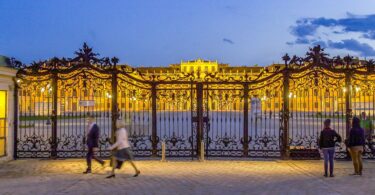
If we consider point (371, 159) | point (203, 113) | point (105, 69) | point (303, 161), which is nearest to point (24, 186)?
point (105, 69)

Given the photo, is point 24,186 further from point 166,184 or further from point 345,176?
point 345,176

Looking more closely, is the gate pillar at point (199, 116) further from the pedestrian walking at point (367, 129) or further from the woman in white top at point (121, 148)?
the pedestrian walking at point (367, 129)

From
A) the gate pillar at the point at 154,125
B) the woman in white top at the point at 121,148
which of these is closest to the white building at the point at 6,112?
the gate pillar at the point at 154,125

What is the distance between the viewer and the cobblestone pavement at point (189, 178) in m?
11.8

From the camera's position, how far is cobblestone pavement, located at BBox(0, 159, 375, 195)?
1177cm

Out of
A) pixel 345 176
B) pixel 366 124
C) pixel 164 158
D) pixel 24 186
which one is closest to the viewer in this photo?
pixel 24 186

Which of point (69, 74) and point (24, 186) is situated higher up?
point (69, 74)

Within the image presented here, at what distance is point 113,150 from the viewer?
13.7 metres

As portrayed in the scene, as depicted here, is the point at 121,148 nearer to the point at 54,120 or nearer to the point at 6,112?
the point at 54,120

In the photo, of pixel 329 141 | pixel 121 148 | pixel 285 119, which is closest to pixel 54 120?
pixel 121 148

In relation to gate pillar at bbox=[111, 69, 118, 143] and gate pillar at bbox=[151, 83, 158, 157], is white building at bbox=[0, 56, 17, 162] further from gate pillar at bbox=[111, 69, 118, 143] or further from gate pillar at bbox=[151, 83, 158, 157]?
gate pillar at bbox=[151, 83, 158, 157]

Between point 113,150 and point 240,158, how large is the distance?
19.7 feet

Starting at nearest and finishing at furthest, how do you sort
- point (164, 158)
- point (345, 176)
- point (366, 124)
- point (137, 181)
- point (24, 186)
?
point (24, 186)
point (137, 181)
point (345, 176)
point (164, 158)
point (366, 124)

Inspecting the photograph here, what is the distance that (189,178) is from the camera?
13.6m
